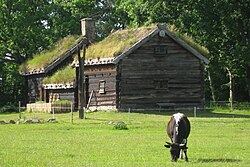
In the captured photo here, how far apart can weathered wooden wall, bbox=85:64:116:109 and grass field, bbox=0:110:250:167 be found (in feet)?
21.1

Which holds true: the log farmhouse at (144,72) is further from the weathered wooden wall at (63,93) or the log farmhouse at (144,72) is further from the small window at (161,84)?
the weathered wooden wall at (63,93)

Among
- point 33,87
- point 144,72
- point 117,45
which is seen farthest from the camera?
point 33,87

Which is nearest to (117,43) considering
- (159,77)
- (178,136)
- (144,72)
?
(144,72)

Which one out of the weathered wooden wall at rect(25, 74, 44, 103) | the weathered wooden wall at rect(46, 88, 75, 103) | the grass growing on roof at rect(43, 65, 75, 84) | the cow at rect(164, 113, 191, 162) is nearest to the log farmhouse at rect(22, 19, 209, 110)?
the weathered wooden wall at rect(46, 88, 75, 103)

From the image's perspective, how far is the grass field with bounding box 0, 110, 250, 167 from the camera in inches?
766

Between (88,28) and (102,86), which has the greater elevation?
(88,28)

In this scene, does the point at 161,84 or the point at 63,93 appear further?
the point at 63,93

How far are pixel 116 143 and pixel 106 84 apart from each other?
79.5 feet

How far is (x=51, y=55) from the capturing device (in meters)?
60.4

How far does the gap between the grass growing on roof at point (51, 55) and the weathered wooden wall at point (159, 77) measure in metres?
10.8

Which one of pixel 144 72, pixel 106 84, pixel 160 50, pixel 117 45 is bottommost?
pixel 106 84

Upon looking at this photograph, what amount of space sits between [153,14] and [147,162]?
43.4 metres

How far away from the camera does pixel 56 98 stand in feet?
186

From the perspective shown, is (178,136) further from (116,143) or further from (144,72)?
(144,72)
